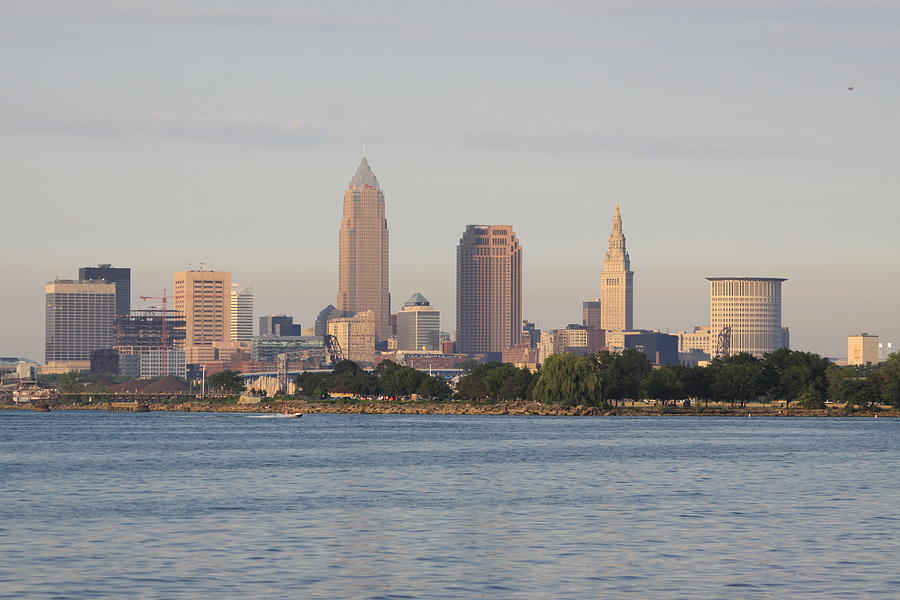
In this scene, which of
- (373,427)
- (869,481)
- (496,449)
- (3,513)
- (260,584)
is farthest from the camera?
(373,427)

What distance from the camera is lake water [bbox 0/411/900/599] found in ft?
151

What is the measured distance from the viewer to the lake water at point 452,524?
46.1 m

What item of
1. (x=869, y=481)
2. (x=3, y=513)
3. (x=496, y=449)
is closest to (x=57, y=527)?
Result: (x=3, y=513)

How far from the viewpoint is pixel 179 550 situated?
53.4m

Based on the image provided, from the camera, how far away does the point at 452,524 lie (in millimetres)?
61906

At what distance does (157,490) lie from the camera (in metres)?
80.1

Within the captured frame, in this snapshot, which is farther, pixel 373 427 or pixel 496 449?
pixel 373 427

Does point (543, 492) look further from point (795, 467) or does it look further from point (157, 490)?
point (795, 467)

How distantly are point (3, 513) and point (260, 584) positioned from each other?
25.6 meters

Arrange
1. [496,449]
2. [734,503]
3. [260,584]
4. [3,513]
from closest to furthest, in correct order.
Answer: [260,584] < [3,513] < [734,503] < [496,449]

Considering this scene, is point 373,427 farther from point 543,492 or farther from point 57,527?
point 57,527

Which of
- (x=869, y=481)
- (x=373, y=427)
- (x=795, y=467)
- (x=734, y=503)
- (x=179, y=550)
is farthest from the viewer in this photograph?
(x=373, y=427)

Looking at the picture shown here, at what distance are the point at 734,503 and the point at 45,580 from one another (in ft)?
119

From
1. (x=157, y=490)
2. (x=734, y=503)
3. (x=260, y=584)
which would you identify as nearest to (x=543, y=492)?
(x=734, y=503)
